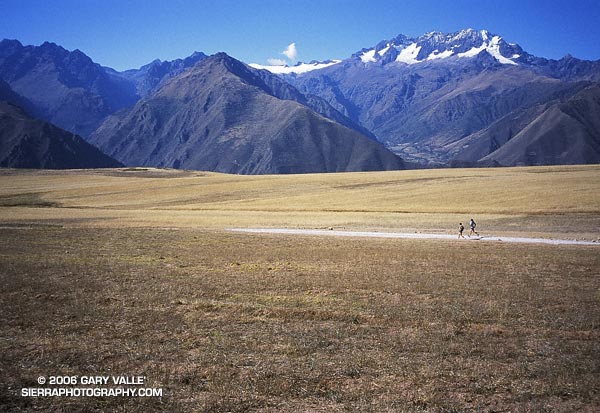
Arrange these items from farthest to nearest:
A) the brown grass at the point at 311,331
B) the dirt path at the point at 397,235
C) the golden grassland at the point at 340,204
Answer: the golden grassland at the point at 340,204 → the dirt path at the point at 397,235 → the brown grass at the point at 311,331

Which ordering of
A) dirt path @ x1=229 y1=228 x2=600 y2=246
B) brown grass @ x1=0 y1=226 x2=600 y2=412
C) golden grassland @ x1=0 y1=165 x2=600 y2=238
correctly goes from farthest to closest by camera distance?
golden grassland @ x1=0 y1=165 x2=600 y2=238, dirt path @ x1=229 y1=228 x2=600 y2=246, brown grass @ x1=0 y1=226 x2=600 y2=412

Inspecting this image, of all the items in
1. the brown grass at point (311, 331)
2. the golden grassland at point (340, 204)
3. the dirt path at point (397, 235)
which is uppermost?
the golden grassland at point (340, 204)

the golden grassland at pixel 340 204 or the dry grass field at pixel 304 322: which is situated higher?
the golden grassland at pixel 340 204

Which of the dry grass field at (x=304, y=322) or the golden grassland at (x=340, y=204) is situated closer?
the dry grass field at (x=304, y=322)

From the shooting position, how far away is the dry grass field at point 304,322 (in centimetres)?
1003

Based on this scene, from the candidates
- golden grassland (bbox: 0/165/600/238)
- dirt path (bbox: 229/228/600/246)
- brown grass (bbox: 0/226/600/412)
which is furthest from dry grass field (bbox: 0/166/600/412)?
golden grassland (bbox: 0/165/600/238)

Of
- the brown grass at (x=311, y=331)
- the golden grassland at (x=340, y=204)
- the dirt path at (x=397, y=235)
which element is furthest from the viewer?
the golden grassland at (x=340, y=204)

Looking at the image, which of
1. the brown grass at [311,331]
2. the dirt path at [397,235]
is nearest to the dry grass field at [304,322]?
the brown grass at [311,331]

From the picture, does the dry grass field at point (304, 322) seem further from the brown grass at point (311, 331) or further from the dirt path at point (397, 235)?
the dirt path at point (397, 235)

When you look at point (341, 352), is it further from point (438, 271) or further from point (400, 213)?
point (400, 213)

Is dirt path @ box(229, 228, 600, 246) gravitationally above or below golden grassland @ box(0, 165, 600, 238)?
below

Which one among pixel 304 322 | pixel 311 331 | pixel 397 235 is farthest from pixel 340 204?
pixel 311 331

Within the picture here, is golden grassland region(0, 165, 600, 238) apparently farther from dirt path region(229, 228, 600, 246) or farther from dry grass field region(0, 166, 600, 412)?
dry grass field region(0, 166, 600, 412)

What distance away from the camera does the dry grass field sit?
10.0 metres
